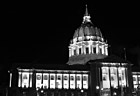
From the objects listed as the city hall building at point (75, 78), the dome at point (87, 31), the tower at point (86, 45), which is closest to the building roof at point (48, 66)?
the city hall building at point (75, 78)

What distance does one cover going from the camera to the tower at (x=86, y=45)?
117250 mm

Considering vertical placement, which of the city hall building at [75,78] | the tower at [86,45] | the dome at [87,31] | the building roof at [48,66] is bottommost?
the city hall building at [75,78]

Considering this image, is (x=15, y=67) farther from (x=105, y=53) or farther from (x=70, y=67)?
(x=105, y=53)

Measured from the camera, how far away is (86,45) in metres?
120

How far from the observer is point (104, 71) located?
102 m

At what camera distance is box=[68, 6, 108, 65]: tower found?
11725 cm

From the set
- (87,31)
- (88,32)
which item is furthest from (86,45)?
(87,31)

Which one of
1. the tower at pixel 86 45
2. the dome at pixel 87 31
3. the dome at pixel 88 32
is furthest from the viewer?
the dome at pixel 87 31

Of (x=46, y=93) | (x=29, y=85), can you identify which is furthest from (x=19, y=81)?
(x=46, y=93)

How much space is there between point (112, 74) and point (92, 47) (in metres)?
20.6

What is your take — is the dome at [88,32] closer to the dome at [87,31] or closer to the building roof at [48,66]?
the dome at [87,31]

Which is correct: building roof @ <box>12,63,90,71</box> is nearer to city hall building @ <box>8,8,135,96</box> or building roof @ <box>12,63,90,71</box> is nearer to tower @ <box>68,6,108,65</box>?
city hall building @ <box>8,8,135,96</box>

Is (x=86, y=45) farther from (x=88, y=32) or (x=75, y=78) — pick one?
Result: (x=75, y=78)

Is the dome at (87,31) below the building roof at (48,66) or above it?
above
